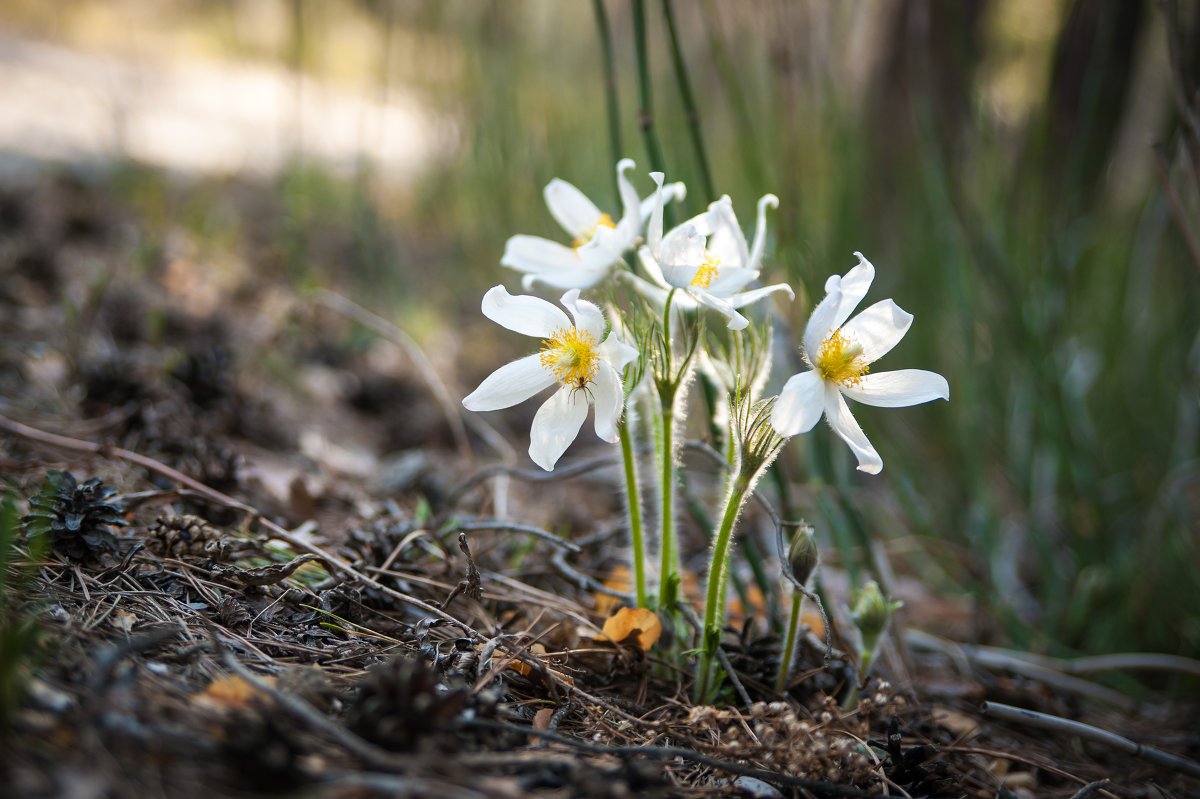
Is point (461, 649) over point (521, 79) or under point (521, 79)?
under

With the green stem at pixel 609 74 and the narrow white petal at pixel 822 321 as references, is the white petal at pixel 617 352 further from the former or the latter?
the green stem at pixel 609 74

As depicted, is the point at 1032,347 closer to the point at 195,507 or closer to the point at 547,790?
the point at 547,790

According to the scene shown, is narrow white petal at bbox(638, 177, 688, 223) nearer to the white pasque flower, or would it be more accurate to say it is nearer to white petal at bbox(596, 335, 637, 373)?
the white pasque flower

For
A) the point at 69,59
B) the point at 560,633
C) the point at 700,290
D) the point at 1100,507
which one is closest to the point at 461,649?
the point at 560,633

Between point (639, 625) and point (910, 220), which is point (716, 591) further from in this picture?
point (910, 220)

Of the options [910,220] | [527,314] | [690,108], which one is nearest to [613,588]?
[527,314]

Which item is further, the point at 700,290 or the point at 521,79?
the point at 521,79
